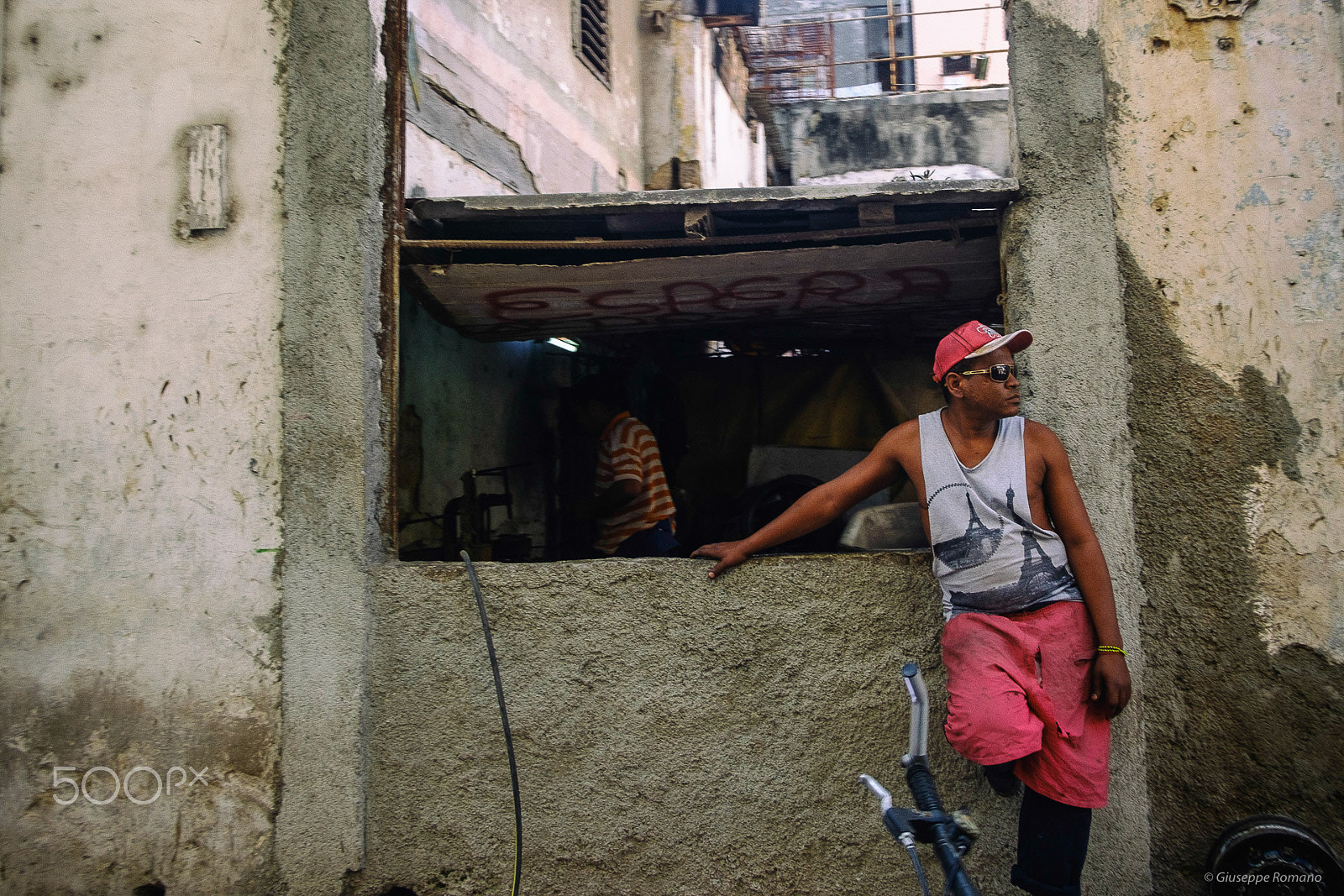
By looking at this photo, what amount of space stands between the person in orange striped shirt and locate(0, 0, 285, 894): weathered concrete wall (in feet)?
5.45

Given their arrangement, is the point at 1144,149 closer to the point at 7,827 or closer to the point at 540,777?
the point at 540,777

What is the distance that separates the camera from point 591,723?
125 inches

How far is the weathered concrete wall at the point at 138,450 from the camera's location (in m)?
3.30

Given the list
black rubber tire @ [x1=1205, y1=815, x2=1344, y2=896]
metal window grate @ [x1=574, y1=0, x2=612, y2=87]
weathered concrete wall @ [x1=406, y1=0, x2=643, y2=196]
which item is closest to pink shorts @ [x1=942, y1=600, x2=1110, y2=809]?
black rubber tire @ [x1=1205, y1=815, x2=1344, y2=896]

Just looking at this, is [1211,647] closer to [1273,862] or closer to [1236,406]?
[1273,862]

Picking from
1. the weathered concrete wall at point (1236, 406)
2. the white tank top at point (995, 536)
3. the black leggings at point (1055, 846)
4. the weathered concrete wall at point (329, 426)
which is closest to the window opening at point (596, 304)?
the weathered concrete wall at point (329, 426)

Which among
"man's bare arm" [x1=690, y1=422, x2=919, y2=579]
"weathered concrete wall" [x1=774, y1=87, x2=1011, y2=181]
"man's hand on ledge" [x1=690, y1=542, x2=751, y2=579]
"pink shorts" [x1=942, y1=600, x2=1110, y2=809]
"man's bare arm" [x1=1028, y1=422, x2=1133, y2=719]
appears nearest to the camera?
"pink shorts" [x1=942, y1=600, x2=1110, y2=809]

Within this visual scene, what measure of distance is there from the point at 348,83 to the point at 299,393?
1258mm

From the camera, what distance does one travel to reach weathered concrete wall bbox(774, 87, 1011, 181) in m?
9.24

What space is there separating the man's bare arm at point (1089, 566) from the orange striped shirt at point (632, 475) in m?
2.18

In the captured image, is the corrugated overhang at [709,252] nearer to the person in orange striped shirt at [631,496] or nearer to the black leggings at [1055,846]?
the person in orange striped shirt at [631,496]

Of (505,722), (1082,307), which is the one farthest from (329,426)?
(1082,307)

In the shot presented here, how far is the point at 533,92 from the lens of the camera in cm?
671

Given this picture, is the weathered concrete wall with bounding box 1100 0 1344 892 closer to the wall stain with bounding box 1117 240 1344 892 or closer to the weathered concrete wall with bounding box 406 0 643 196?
the wall stain with bounding box 1117 240 1344 892
